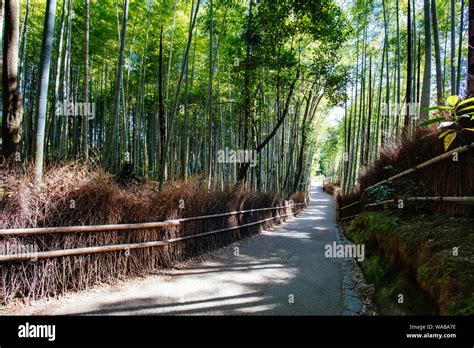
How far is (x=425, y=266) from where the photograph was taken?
221 cm

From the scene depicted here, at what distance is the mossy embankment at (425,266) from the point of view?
5.72 feet

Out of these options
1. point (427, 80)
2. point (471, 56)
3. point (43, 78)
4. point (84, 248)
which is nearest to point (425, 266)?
point (471, 56)

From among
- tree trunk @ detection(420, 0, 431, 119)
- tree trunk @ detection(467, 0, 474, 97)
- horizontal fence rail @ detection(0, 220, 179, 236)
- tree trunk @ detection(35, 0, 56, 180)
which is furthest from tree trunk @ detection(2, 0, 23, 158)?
tree trunk @ detection(420, 0, 431, 119)

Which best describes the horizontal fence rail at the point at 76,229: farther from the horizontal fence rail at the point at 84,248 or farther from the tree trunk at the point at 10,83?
the tree trunk at the point at 10,83

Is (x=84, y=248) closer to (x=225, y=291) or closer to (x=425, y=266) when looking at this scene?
(x=225, y=291)

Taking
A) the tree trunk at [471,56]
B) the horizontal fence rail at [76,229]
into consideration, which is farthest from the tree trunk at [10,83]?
the tree trunk at [471,56]

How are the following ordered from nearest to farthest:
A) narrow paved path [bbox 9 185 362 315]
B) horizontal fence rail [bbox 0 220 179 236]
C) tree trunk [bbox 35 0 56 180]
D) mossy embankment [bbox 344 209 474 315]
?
mossy embankment [bbox 344 209 474 315], horizontal fence rail [bbox 0 220 179 236], narrow paved path [bbox 9 185 362 315], tree trunk [bbox 35 0 56 180]

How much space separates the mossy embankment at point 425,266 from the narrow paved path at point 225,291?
0.57m

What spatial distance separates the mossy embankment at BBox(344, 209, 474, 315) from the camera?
5.72ft

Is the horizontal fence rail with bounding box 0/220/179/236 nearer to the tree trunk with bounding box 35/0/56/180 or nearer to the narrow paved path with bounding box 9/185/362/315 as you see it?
the narrow paved path with bounding box 9/185/362/315

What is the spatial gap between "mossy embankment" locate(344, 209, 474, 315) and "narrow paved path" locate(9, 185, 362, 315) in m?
0.57

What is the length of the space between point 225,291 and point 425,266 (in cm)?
202

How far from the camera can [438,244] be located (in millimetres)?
2320
